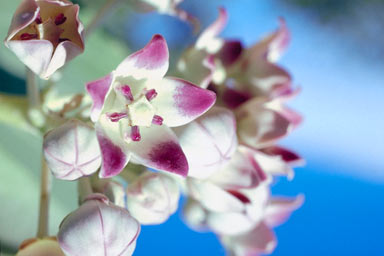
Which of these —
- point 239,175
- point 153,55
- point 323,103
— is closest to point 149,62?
point 153,55

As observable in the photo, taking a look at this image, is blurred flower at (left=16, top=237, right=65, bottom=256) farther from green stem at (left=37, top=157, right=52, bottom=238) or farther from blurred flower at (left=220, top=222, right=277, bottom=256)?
blurred flower at (left=220, top=222, right=277, bottom=256)

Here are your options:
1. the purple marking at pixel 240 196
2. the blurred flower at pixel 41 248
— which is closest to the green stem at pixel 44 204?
the blurred flower at pixel 41 248

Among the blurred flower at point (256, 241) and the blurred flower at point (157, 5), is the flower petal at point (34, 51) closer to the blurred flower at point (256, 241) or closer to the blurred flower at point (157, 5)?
the blurred flower at point (157, 5)

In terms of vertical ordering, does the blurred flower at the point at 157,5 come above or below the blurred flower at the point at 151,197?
above

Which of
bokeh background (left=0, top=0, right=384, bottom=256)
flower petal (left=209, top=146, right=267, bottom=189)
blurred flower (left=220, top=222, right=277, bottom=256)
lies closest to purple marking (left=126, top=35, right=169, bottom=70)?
flower petal (left=209, top=146, right=267, bottom=189)

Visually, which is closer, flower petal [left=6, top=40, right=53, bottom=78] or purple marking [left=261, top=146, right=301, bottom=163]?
flower petal [left=6, top=40, right=53, bottom=78]

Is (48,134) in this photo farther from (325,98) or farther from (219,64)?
(325,98)

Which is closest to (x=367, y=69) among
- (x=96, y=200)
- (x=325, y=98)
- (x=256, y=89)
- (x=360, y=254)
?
(x=325, y=98)

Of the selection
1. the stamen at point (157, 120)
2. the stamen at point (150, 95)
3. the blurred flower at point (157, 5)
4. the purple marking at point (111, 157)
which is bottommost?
the purple marking at point (111, 157)
